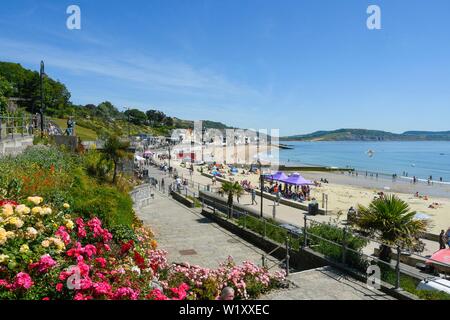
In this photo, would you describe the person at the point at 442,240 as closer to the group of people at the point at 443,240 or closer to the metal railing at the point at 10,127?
the group of people at the point at 443,240

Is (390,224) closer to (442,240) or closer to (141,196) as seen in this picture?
(442,240)

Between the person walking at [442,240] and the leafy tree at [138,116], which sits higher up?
the leafy tree at [138,116]

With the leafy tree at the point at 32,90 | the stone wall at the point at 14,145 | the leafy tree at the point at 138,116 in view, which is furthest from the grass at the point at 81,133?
the leafy tree at the point at 138,116

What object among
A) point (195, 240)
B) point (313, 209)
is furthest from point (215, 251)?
point (313, 209)

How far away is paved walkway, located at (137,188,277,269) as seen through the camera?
1041cm

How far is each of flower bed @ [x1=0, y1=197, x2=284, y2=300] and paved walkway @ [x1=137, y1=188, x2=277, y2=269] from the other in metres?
2.98

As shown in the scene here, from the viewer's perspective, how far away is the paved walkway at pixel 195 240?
34.1 ft

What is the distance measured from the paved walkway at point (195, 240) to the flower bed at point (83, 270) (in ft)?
9.77

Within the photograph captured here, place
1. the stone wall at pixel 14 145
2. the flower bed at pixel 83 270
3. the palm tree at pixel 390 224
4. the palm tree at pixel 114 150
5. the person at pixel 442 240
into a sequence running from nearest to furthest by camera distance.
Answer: the flower bed at pixel 83 270 → the palm tree at pixel 390 224 → the stone wall at pixel 14 145 → the person at pixel 442 240 → the palm tree at pixel 114 150

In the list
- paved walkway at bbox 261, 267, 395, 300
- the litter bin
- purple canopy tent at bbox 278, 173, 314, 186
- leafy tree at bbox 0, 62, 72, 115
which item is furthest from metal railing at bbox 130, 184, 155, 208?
leafy tree at bbox 0, 62, 72, 115

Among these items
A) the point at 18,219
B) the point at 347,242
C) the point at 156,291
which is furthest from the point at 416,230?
the point at 18,219

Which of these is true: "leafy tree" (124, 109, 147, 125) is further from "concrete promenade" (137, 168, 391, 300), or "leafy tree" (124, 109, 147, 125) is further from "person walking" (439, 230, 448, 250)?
"person walking" (439, 230, 448, 250)

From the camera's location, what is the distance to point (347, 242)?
27.4 ft
